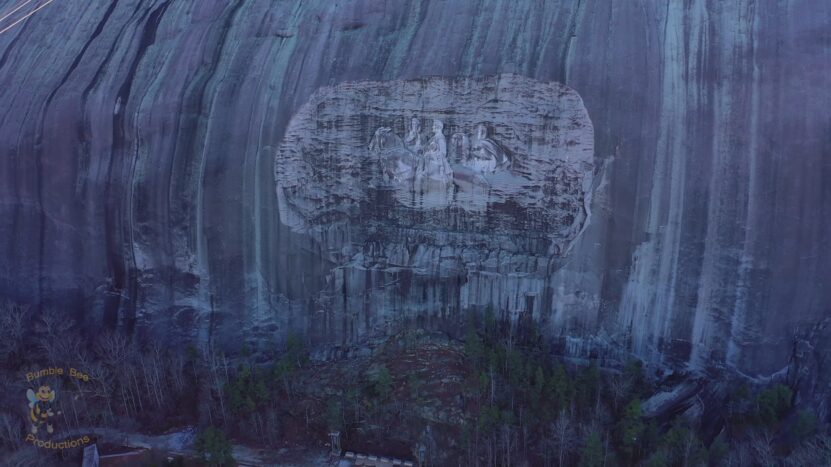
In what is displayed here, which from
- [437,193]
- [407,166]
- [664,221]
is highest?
[407,166]

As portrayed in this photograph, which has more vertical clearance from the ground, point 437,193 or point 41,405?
point 437,193

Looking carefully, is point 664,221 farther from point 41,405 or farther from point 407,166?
point 41,405

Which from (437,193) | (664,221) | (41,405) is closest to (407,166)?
(437,193)

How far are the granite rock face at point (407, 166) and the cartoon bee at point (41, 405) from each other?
2.39 meters

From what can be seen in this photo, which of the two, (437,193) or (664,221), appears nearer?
(664,221)

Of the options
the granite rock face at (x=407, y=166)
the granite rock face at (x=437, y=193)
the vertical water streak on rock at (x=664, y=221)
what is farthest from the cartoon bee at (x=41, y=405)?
the vertical water streak on rock at (x=664, y=221)

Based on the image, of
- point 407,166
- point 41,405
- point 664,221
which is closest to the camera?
point 664,221

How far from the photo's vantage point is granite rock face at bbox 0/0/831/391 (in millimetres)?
12852

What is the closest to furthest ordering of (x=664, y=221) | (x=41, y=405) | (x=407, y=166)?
(x=664, y=221), (x=41, y=405), (x=407, y=166)

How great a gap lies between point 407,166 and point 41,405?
31.1 ft

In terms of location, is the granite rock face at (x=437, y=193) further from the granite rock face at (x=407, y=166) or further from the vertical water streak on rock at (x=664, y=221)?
the vertical water streak on rock at (x=664, y=221)

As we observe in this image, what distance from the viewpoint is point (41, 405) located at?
550 inches

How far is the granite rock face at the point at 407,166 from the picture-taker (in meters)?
12.9

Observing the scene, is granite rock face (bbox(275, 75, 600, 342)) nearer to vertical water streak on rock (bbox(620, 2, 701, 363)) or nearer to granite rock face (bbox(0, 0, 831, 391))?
granite rock face (bbox(0, 0, 831, 391))
